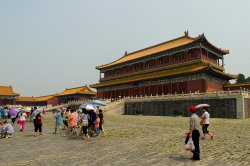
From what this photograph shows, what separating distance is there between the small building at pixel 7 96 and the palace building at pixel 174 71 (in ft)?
92.3

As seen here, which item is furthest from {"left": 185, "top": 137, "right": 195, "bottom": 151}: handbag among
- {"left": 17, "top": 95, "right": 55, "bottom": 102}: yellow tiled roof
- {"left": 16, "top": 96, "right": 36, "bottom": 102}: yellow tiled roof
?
{"left": 17, "top": 95, "right": 55, "bottom": 102}: yellow tiled roof

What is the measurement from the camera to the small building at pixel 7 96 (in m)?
64.0

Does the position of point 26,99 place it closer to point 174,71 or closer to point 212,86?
point 174,71

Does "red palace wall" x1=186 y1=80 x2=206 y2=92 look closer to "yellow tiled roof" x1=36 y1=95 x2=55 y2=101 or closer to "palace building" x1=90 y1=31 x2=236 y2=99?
"palace building" x1=90 y1=31 x2=236 y2=99

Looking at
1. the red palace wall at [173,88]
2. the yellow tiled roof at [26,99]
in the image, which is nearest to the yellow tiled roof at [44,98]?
the yellow tiled roof at [26,99]

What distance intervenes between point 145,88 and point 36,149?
33.1 meters

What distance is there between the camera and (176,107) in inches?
1283

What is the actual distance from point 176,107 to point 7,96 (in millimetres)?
47939

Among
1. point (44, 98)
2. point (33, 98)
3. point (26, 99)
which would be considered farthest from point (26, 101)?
point (44, 98)

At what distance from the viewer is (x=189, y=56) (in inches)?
1490

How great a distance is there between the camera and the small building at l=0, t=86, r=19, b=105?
210 feet

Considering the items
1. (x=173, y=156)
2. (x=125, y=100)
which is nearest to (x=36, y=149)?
(x=173, y=156)

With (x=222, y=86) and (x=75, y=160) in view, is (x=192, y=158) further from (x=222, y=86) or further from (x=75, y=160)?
(x=222, y=86)

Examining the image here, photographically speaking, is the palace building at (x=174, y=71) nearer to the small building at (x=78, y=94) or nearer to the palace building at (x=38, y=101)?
the small building at (x=78, y=94)
